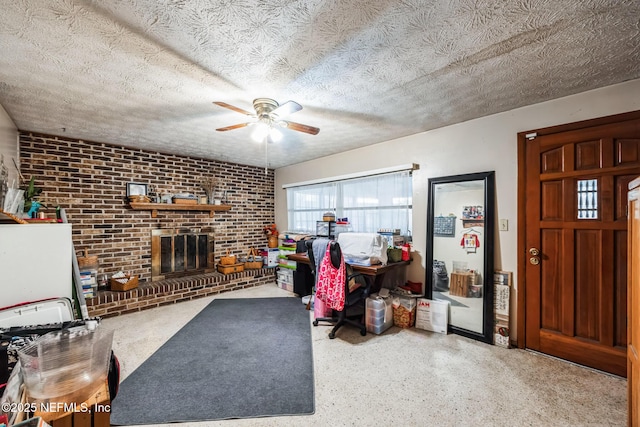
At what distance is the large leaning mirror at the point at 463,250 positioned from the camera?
265 centimetres

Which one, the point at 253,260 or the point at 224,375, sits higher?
the point at 253,260

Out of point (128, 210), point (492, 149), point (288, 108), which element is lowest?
point (128, 210)

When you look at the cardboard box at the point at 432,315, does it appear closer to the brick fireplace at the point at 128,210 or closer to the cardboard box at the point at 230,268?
the brick fireplace at the point at 128,210

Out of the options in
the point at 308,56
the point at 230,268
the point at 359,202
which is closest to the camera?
the point at 308,56

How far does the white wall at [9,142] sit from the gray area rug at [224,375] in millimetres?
2294

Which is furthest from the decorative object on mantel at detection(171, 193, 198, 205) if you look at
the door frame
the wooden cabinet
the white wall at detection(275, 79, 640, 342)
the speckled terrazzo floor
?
the wooden cabinet

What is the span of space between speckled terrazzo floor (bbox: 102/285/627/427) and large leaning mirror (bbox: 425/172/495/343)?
0.26 m

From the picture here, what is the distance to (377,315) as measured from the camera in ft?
9.34

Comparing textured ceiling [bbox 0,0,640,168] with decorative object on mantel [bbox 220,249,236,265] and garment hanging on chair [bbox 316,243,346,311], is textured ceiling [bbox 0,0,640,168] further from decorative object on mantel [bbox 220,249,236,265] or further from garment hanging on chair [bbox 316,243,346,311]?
decorative object on mantel [bbox 220,249,236,265]

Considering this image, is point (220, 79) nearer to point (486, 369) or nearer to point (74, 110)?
point (74, 110)

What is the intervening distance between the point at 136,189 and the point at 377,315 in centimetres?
384

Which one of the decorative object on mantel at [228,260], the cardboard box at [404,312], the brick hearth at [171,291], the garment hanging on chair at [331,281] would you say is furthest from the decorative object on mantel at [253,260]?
the cardboard box at [404,312]

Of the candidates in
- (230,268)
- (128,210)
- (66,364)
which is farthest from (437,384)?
(128,210)

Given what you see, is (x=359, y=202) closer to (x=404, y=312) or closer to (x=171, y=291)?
(x=404, y=312)
